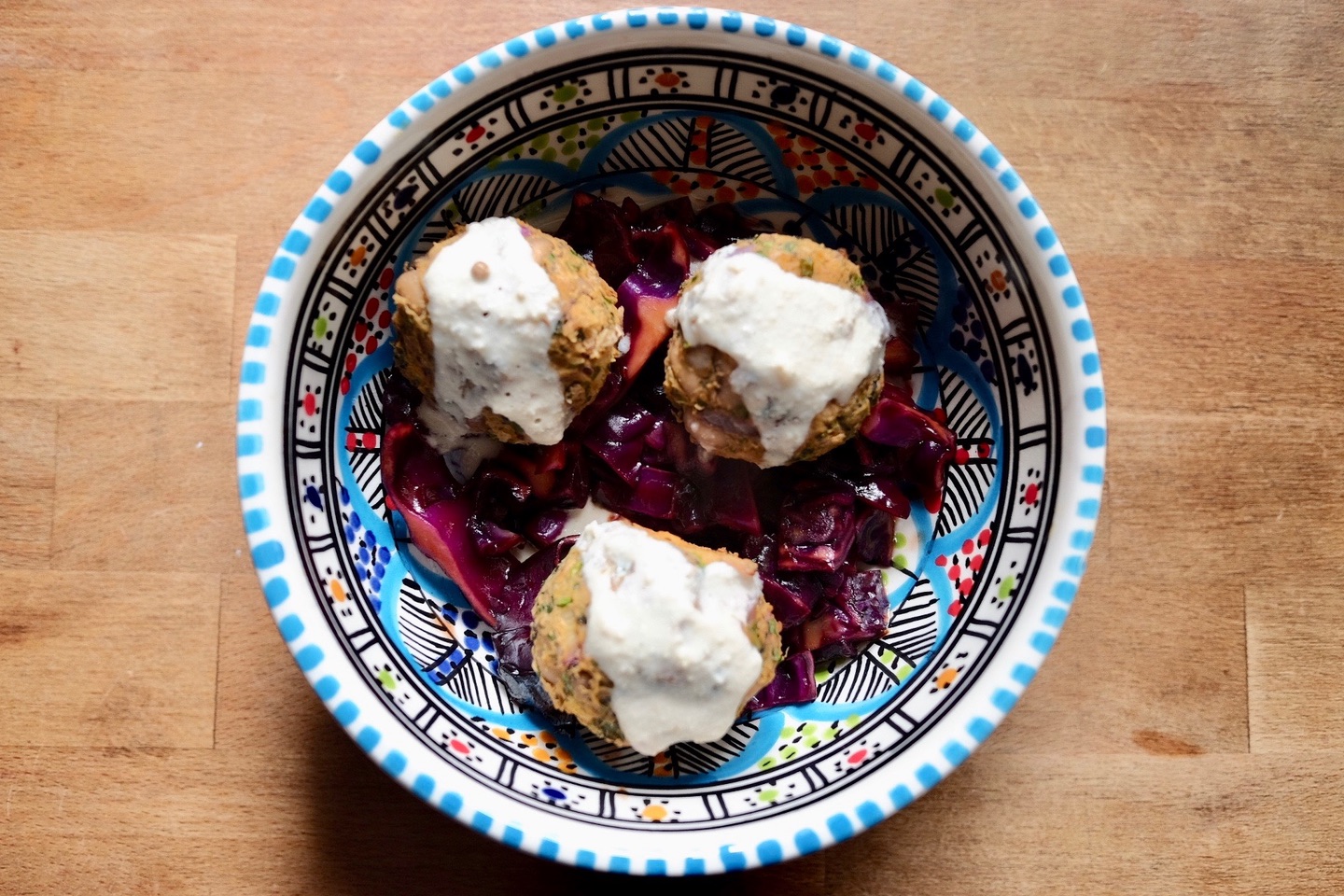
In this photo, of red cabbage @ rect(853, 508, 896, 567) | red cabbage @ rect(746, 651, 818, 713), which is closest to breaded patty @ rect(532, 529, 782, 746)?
red cabbage @ rect(746, 651, 818, 713)

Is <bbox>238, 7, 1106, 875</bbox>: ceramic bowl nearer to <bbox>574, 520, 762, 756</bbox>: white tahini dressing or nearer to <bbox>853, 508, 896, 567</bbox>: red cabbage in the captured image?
<bbox>853, 508, 896, 567</bbox>: red cabbage

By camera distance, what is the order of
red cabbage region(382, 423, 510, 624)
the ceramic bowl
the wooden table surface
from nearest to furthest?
the ceramic bowl < red cabbage region(382, 423, 510, 624) < the wooden table surface

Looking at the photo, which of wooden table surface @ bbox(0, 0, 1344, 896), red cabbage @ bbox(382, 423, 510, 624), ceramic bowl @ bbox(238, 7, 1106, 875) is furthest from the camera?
wooden table surface @ bbox(0, 0, 1344, 896)

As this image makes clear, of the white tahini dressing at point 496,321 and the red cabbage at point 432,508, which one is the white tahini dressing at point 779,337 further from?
the red cabbage at point 432,508

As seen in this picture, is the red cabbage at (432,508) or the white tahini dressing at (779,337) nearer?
the white tahini dressing at (779,337)

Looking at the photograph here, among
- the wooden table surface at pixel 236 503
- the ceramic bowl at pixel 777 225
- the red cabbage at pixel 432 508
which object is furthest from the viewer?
the wooden table surface at pixel 236 503

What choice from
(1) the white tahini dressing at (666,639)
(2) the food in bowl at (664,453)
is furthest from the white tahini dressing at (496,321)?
(1) the white tahini dressing at (666,639)
